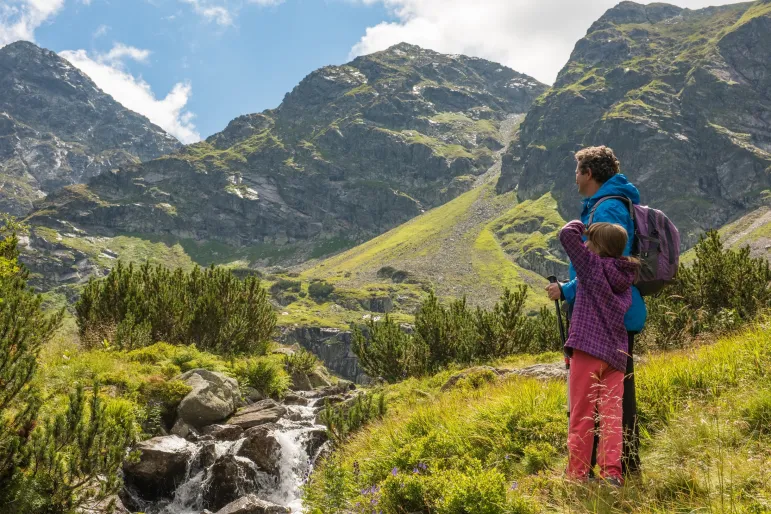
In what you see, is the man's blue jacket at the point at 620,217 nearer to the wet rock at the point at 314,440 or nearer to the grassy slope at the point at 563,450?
the grassy slope at the point at 563,450

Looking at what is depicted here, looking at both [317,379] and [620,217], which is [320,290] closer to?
[317,379]

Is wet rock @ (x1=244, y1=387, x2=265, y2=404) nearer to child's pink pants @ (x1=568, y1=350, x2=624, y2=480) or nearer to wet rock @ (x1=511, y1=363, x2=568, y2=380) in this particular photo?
wet rock @ (x1=511, y1=363, x2=568, y2=380)

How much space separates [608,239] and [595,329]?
0.77m

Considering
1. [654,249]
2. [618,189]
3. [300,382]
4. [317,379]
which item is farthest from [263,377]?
[654,249]

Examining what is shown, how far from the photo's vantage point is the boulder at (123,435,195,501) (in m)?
9.23

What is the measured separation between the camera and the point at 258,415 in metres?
12.8

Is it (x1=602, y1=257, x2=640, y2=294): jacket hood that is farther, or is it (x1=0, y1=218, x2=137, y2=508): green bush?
(x1=0, y1=218, x2=137, y2=508): green bush

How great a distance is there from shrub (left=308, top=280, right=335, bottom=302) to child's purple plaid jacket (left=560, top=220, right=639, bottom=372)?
6282 inches

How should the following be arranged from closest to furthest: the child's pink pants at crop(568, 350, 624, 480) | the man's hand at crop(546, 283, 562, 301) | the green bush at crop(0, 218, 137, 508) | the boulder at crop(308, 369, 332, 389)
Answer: the child's pink pants at crop(568, 350, 624, 480) < the man's hand at crop(546, 283, 562, 301) < the green bush at crop(0, 218, 137, 508) < the boulder at crop(308, 369, 332, 389)

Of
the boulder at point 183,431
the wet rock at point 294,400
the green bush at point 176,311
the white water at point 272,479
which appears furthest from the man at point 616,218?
the wet rock at point 294,400

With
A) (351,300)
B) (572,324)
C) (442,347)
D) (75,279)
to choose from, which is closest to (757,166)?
(351,300)

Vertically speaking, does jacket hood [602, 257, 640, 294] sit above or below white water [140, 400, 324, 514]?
above

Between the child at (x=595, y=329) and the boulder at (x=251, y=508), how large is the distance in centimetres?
602

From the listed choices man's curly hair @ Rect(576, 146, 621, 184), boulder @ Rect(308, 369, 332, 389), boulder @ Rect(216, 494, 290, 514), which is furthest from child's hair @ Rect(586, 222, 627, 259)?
boulder @ Rect(308, 369, 332, 389)
